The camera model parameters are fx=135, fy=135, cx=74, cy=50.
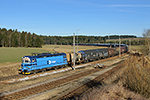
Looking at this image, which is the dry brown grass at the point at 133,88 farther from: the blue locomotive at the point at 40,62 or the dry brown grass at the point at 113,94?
the blue locomotive at the point at 40,62

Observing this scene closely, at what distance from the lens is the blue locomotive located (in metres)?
24.7

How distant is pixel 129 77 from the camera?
14133mm

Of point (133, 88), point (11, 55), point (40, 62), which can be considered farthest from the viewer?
point (11, 55)

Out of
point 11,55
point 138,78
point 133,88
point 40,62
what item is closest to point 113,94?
point 133,88

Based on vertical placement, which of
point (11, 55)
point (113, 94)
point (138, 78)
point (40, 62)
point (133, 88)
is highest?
point (138, 78)

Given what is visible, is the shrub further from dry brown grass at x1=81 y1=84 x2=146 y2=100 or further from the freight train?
the freight train

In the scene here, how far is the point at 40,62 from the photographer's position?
26562 mm

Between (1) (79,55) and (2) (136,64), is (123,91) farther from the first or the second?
(1) (79,55)

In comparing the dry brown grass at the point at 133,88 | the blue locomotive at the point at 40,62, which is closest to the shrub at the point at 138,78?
the dry brown grass at the point at 133,88

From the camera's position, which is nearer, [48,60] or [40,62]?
[40,62]

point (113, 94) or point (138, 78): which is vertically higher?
point (138, 78)

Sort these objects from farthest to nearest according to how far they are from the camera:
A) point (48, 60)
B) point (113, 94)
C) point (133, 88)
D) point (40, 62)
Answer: point (48, 60) → point (40, 62) → point (133, 88) → point (113, 94)

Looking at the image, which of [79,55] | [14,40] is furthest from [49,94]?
[14,40]

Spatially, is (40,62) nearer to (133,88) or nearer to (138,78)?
(133,88)
